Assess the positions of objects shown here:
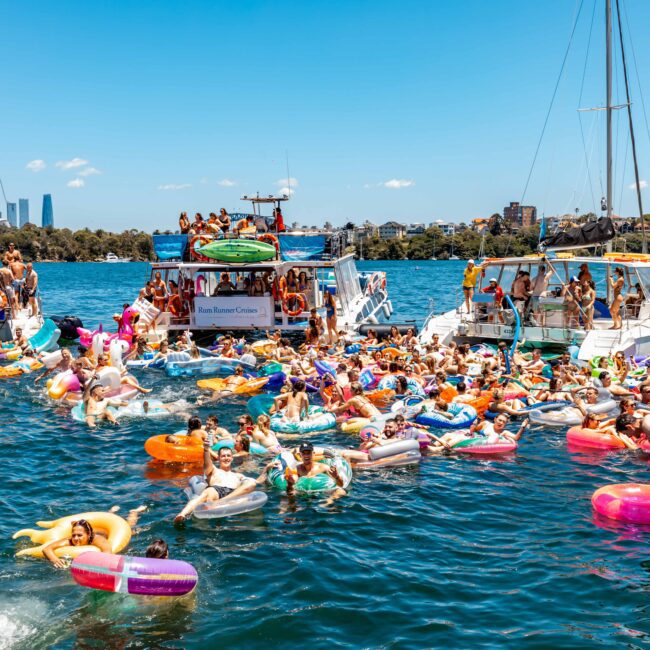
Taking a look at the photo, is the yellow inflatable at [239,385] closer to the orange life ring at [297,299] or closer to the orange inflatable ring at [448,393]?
the orange inflatable ring at [448,393]

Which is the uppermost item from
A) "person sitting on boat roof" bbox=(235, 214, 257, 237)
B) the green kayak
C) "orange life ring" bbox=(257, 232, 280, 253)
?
"person sitting on boat roof" bbox=(235, 214, 257, 237)

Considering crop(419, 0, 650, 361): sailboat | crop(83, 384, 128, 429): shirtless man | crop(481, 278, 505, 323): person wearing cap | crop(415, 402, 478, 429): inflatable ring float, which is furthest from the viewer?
crop(481, 278, 505, 323): person wearing cap

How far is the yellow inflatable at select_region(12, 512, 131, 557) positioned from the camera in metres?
9.53

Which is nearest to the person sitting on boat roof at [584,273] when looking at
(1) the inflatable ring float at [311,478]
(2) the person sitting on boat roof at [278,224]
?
(2) the person sitting on boat roof at [278,224]

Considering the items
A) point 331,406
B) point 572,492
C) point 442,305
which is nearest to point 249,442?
point 331,406

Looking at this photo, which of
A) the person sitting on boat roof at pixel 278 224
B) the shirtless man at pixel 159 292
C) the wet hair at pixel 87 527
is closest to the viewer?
the wet hair at pixel 87 527

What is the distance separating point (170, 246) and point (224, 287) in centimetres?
245

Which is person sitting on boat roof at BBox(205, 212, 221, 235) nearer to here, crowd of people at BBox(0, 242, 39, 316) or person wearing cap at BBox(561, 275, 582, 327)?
crowd of people at BBox(0, 242, 39, 316)

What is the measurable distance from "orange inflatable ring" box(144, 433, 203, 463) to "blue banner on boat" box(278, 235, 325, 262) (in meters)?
13.7

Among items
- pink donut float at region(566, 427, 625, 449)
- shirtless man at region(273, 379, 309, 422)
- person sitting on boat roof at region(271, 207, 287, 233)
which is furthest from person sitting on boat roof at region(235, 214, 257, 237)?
pink donut float at region(566, 427, 625, 449)

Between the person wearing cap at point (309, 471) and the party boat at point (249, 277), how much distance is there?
13.6 metres

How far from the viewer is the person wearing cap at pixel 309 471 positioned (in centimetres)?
1212

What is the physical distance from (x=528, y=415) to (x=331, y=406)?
14.4 ft

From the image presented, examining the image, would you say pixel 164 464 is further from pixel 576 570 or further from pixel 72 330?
pixel 72 330
